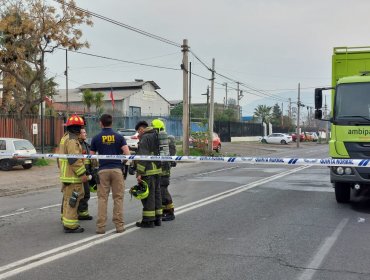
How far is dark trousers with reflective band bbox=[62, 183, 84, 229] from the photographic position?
7367 millimetres

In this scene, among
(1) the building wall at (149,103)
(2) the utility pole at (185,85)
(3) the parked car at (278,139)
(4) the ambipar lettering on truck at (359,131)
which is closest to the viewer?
(4) the ambipar lettering on truck at (359,131)

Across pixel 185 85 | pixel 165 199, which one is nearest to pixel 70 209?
pixel 165 199

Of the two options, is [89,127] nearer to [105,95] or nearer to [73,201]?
[73,201]

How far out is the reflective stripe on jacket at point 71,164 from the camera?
24.3 feet

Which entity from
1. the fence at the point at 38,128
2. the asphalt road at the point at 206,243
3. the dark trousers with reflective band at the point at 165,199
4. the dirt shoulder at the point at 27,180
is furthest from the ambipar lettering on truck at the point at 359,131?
the fence at the point at 38,128

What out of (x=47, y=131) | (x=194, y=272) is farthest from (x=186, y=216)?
(x=47, y=131)

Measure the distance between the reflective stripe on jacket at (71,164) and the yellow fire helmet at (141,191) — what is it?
0.89 m

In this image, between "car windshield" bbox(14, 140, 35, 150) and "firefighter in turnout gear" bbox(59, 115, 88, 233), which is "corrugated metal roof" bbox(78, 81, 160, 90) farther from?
"firefighter in turnout gear" bbox(59, 115, 88, 233)

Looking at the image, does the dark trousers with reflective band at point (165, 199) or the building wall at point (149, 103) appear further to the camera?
the building wall at point (149, 103)

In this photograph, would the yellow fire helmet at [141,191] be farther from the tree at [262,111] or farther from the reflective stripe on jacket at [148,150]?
the tree at [262,111]

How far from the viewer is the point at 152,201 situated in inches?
308

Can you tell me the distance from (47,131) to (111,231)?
2061 cm

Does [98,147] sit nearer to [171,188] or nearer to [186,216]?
[186,216]

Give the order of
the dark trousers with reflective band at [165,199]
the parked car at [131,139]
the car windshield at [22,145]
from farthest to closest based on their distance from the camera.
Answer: the parked car at [131,139] → the car windshield at [22,145] → the dark trousers with reflective band at [165,199]
